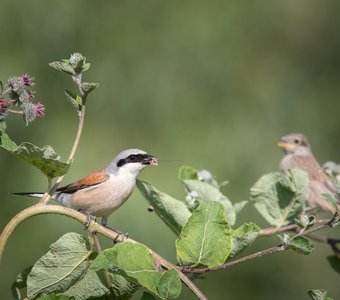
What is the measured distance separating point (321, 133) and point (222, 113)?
5.92ft

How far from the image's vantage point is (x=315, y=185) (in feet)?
19.9

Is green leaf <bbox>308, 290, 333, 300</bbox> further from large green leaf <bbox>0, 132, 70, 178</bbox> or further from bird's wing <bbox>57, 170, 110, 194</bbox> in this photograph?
bird's wing <bbox>57, 170, 110, 194</bbox>

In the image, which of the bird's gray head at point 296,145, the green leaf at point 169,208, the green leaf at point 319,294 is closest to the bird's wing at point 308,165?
the bird's gray head at point 296,145

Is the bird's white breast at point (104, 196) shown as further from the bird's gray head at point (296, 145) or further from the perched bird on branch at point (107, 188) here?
the bird's gray head at point (296, 145)

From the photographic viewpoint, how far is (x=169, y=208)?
2342mm

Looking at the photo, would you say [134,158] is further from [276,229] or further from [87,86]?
[87,86]

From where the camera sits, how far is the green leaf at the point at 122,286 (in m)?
1.94

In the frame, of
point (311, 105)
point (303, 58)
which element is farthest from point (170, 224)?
point (303, 58)

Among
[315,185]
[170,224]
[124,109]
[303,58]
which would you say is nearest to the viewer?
[170,224]

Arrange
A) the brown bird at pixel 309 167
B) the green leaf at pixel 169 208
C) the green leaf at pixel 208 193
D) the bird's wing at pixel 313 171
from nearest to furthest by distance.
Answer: the green leaf at pixel 169 208 → the green leaf at pixel 208 193 → the brown bird at pixel 309 167 → the bird's wing at pixel 313 171

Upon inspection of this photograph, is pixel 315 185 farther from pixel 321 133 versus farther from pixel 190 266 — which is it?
pixel 321 133

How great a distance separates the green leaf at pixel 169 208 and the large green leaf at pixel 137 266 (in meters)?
0.61

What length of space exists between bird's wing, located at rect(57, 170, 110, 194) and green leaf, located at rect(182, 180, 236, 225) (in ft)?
4.21

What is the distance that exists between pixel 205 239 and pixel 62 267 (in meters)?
0.39
